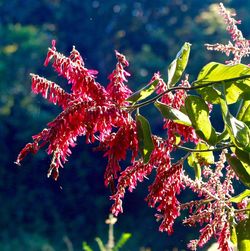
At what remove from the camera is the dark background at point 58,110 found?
11664mm

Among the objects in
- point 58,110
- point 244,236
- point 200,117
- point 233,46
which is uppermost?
point 58,110

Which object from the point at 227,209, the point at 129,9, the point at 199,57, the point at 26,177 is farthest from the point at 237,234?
the point at 129,9

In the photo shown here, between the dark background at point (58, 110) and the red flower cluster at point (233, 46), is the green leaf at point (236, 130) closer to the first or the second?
the red flower cluster at point (233, 46)

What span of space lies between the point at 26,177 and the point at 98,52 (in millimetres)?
2282

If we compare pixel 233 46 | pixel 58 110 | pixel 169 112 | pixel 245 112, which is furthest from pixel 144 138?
pixel 58 110

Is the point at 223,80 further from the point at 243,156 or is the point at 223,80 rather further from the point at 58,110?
the point at 58,110

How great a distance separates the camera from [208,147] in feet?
3.12

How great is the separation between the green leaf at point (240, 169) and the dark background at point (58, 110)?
33.9 ft

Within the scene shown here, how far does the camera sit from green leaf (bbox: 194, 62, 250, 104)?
841 mm

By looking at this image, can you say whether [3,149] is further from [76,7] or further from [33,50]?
[76,7]

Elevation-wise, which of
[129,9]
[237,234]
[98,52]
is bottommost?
[237,234]

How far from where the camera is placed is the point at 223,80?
84 cm

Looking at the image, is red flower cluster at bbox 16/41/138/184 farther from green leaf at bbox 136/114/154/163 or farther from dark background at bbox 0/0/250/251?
dark background at bbox 0/0/250/251

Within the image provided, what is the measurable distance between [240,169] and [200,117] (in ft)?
0.24
